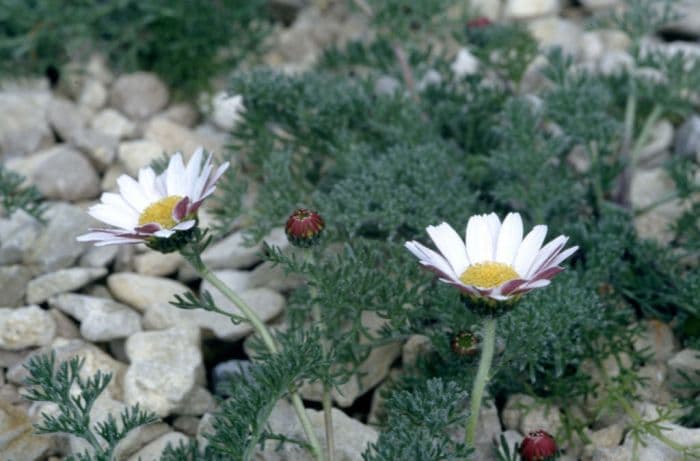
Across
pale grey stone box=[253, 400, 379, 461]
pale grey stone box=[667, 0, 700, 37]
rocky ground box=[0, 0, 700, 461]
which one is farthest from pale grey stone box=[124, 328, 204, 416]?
pale grey stone box=[667, 0, 700, 37]

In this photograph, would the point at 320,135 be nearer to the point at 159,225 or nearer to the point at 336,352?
the point at 336,352

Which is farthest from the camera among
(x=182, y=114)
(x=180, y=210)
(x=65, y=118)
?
(x=182, y=114)

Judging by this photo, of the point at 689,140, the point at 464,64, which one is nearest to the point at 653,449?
the point at 689,140

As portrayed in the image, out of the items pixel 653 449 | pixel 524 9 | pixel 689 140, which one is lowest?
pixel 653 449

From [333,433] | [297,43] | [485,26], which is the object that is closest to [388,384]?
[333,433]

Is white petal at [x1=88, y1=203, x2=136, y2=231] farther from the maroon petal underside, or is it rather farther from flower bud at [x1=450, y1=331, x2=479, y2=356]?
flower bud at [x1=450, y1=331, x2=479, y2=356]

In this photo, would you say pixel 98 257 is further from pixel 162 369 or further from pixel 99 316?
pixel 162 369
